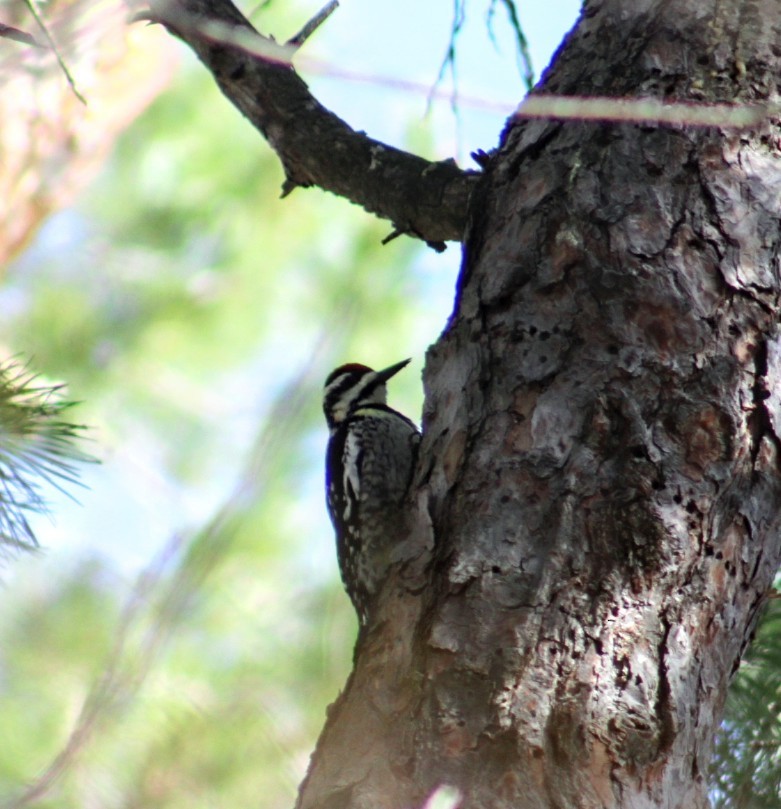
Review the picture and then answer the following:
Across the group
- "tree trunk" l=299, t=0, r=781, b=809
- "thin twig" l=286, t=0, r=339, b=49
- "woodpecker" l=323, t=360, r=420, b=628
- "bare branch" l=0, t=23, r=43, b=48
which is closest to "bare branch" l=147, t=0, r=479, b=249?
"thin twig" l=286, t=0, r=339, b=49

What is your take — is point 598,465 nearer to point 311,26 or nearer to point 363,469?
point 363,469

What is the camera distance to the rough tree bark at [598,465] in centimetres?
178

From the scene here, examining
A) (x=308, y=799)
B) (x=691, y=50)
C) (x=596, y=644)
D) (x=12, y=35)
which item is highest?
(x=691, y=50)

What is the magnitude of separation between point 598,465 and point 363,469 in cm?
137

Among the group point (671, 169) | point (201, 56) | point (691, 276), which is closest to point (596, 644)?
point (691, 276)

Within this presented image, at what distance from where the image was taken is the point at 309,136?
291 centimetres

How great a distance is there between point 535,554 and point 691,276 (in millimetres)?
665

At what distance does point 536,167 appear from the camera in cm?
237

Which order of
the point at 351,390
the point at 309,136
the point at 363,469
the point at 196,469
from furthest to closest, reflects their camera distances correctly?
the point at 196,469, the point at 351,390, the point at 363,469, the point at 309,136

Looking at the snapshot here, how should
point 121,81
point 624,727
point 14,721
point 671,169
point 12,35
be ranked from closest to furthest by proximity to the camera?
point 624,727 < point 12,35 < point 671,169 < point 14,721 < point 121,81

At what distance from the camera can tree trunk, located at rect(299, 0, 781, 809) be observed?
1.78 m

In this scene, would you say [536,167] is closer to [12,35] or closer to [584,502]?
[584,502]

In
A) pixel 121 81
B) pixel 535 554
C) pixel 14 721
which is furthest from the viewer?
pixel 121 81

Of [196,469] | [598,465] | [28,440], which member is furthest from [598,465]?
[196,469]
